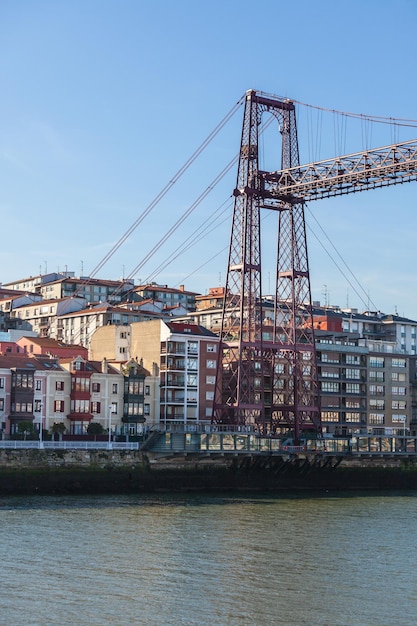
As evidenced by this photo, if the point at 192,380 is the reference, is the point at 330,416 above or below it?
below

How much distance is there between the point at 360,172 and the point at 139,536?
3521 centimetres

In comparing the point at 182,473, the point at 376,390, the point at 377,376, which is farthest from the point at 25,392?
the point at 377,376

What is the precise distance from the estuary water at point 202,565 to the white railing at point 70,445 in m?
6.89

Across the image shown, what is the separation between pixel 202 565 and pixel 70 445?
106 ft

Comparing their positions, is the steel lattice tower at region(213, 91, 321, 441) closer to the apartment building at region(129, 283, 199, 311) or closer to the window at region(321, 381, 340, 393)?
the window at region(321, 381, 340, 393)

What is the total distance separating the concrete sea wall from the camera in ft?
227

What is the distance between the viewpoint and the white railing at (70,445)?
6956cm

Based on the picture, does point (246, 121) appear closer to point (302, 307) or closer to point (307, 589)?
point (302, 307)

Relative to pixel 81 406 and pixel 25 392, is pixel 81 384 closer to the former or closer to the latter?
pixel 81 406

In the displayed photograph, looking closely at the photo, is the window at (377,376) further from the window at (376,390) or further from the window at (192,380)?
the window at (192,380)

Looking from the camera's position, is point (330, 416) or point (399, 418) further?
point (399, 418)

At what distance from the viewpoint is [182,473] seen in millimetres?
78062

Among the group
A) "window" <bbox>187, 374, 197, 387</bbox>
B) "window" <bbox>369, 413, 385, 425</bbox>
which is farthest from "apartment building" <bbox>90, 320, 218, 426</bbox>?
"window" <bbox>369, 413, 385, 425</bbox>

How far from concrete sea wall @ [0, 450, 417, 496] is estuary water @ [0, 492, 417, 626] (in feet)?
19.6
